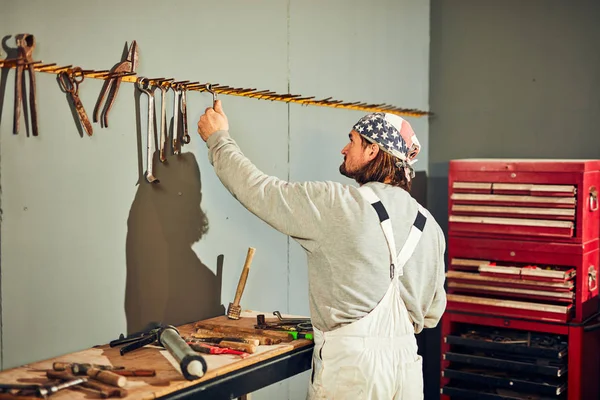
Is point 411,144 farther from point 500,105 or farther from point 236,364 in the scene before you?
point 500,105

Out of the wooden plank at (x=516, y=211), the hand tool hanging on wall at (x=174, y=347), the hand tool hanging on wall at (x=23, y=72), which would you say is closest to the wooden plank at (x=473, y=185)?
the wooden plank at (x=516, y=211)

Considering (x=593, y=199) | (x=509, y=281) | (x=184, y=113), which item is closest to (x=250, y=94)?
(x=184, y=113)

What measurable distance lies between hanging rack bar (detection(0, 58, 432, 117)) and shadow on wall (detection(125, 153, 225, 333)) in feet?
0.97

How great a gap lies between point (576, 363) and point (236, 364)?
2158mm

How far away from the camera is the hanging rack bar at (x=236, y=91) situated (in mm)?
2393

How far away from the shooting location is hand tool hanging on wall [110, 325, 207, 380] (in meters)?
2.16

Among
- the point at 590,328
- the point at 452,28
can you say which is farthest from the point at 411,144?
the point at 452,28

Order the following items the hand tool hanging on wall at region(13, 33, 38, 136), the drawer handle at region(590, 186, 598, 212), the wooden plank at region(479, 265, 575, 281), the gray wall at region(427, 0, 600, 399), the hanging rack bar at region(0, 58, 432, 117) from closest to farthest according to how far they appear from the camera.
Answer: the hand tool hanging on wall at region(13, 33, 38, 136) → the hanging rack bar at region(0, 58, 432, 117) → the wooden plank at region(479, 265, 575, 281) → the drawer handle at region(590, 186, 598, 212) → the gray wall at region(427, 0, 600, 399)

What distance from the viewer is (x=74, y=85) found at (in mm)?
2488

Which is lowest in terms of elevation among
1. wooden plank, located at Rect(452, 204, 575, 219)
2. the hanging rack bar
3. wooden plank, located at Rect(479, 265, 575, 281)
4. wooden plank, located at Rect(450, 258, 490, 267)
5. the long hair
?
wooden plank, located at Rect(479, 265, 575, 281)

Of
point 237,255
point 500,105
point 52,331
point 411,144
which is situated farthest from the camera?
point 500,105

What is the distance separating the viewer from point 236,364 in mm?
2365

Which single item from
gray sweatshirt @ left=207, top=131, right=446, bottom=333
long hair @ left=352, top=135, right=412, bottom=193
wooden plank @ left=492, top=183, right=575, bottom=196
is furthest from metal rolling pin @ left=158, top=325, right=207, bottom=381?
wooden plank @ left=492, top=183, right=575, bottom=196

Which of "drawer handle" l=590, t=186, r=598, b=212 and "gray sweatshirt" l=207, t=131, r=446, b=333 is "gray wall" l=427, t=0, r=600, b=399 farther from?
"gray sweatshirt" l=207, t=131, r=446, b=333
